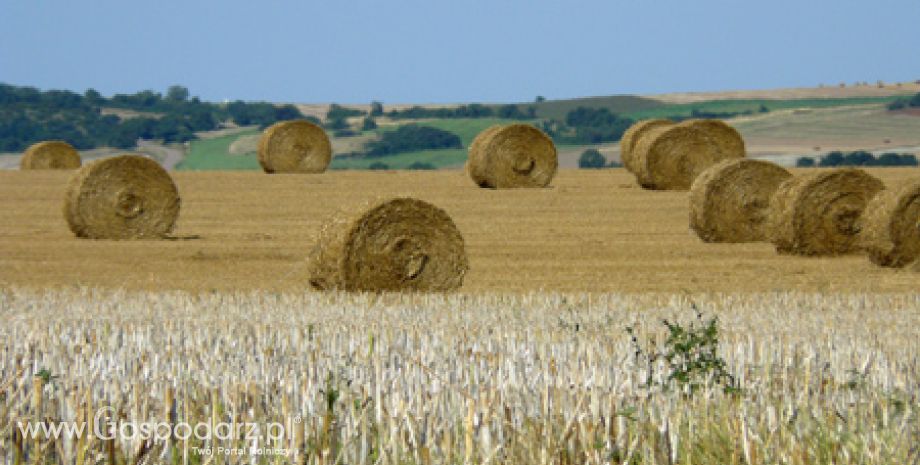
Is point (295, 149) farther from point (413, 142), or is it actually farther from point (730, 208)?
point (413, 142)

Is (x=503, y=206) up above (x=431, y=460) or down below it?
below

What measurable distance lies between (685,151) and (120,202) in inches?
397

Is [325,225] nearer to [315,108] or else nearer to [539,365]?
[539,365]

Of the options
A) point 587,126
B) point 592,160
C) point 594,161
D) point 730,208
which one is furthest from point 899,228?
point 587,126

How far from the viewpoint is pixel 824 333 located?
8945mm

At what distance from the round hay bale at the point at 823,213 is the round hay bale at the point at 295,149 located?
Answer: 15.7 m

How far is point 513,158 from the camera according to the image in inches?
1039

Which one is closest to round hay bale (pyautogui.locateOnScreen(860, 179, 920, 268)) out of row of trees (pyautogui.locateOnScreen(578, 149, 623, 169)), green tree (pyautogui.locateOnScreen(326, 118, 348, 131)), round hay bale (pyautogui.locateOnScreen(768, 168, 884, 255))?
round hay bale (pyautogui.locateOnScreen(768, 168, 884, 255))

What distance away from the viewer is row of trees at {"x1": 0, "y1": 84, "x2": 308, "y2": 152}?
64.8 m

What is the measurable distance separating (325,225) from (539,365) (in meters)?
6.56

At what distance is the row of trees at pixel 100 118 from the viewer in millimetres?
64812

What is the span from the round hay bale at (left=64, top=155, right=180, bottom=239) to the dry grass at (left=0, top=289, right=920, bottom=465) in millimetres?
9246

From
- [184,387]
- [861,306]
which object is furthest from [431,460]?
[861,306]

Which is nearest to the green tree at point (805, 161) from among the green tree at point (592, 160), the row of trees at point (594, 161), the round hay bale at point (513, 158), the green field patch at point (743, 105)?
the row of trees at point (594, 161)
